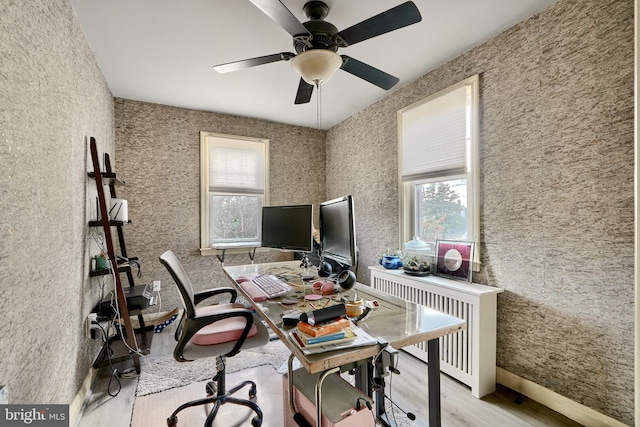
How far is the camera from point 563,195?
1721 mm

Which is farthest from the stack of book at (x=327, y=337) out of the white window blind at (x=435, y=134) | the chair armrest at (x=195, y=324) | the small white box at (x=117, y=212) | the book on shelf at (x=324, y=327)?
the small white box at (x=117, y=212)

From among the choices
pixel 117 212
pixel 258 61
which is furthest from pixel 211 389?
pixel 258 61

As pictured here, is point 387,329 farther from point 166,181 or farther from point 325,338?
point 166,181

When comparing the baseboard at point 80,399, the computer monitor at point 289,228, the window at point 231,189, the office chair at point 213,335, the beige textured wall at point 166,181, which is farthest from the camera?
the window at point 231,189

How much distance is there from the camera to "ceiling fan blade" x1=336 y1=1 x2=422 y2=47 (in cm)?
135

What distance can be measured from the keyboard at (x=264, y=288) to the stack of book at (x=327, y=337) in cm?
56

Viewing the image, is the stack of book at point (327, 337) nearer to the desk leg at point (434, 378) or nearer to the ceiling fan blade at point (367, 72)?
the desk leg at point (434, 378)

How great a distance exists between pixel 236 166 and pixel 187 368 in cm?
235

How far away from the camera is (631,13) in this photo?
1.45m

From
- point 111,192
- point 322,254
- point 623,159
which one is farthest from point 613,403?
point 111,192

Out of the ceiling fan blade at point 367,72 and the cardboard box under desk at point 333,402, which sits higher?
the ceiling fan blade at point 367,72
